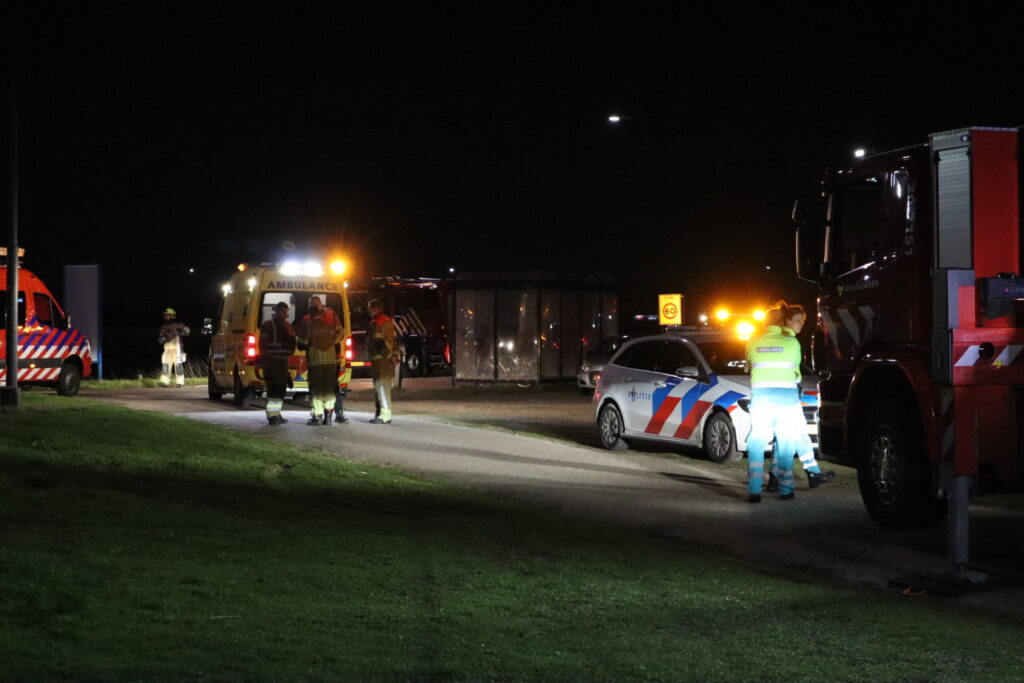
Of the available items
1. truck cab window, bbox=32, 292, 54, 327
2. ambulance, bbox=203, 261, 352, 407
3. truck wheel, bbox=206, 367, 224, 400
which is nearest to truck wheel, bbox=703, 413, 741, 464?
ambulance, bbox=203, 261, 352, 407

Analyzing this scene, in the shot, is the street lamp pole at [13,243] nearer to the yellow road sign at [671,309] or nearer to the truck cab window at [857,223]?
the truck cab window at [857,223]

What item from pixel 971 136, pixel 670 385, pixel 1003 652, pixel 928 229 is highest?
pixel 971 136

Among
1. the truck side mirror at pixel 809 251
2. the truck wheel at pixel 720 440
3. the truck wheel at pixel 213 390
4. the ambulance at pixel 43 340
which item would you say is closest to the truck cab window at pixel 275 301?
the truck wheel at pixel 213 390

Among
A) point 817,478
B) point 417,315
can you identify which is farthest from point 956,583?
point 417,315

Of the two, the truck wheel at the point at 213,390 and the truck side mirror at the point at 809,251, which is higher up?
the truck side mirror at the point at 809,251

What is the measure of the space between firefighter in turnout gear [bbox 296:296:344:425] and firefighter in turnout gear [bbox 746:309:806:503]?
273 inches

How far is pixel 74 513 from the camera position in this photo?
8.40m

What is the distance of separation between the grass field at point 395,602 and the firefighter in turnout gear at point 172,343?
18246 millimetres

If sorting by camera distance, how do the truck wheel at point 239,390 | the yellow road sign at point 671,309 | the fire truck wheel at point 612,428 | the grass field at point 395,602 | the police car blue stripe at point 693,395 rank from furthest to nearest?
the yellow road sign at point 671,309 < the truck wheel at point 239,390 < the fire truck wheel at point 612,428 < the police car blue stripe at point 693,395 < the grass field at point 395,602

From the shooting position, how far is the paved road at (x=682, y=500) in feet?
30.1

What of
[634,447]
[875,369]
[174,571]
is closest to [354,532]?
[174,571]

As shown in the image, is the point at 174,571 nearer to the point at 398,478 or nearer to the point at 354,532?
the point at 354,532

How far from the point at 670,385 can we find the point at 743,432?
1166 millimetres

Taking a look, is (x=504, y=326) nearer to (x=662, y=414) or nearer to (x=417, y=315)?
(x=417, y=315)
